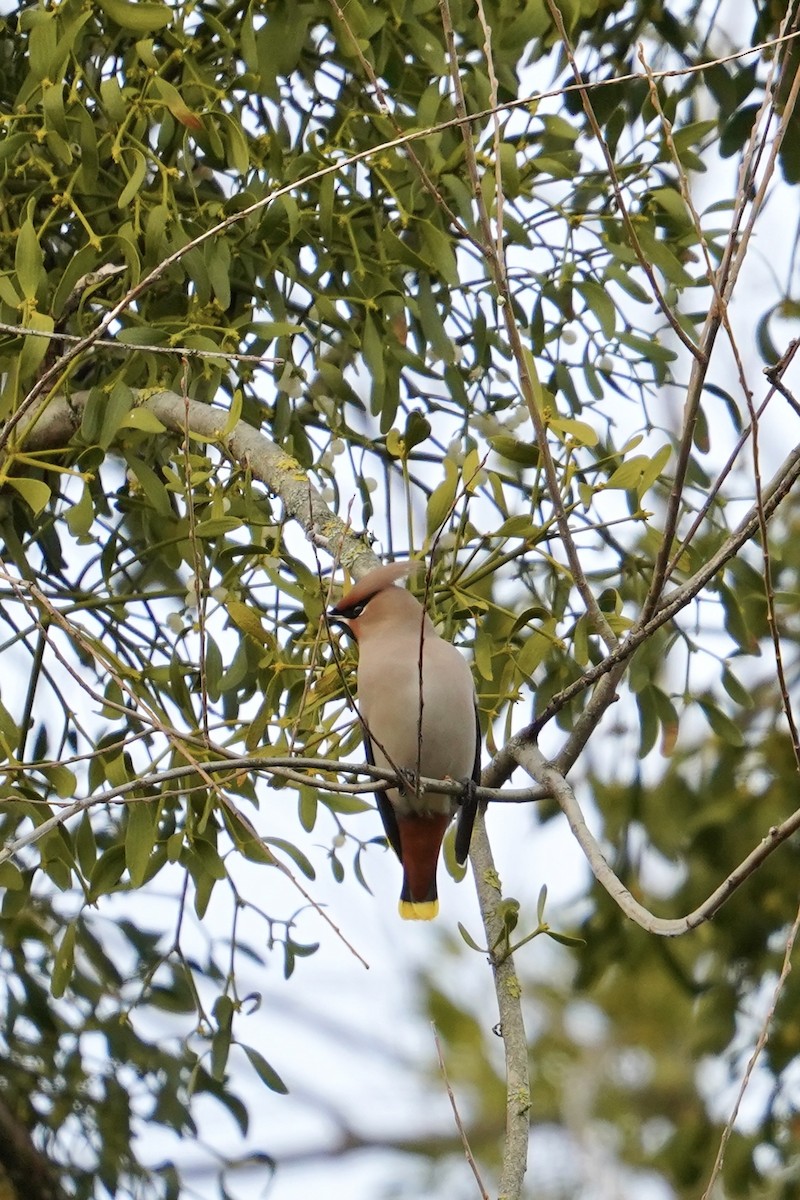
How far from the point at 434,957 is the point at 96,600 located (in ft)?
15.3

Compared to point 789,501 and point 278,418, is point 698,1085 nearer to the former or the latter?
point 789,501

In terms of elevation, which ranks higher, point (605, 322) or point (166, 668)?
point (605, 322)

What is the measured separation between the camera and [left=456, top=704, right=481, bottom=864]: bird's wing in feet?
5.80

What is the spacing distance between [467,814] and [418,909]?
614mm

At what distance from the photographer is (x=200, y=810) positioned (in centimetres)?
194

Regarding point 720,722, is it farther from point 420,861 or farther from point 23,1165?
point 23,1165

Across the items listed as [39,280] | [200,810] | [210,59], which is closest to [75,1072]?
[200,810]

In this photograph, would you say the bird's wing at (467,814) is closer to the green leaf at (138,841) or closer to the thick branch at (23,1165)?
the green leaf at (138,841)

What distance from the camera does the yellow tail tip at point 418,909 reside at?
245 cm

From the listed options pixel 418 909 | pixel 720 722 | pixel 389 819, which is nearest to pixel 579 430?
pixel 720 722

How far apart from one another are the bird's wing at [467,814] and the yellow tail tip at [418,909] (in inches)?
12.8

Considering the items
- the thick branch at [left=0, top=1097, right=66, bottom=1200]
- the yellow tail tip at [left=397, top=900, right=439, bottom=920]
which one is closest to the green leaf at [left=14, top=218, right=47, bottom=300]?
the yellow tail tip at [left=397, top=900, right=439, bottom=920]

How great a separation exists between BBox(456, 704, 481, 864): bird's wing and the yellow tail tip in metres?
0.33

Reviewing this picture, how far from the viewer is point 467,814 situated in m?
1.90
